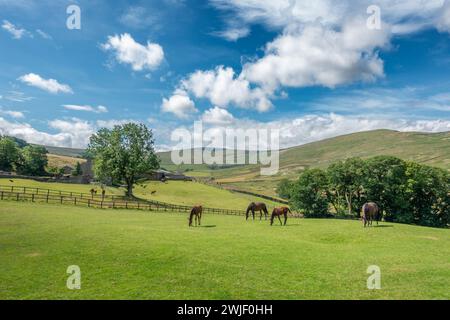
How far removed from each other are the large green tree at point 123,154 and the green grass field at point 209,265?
1490 inches

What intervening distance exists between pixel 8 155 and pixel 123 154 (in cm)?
5115

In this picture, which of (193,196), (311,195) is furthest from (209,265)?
(193,196)

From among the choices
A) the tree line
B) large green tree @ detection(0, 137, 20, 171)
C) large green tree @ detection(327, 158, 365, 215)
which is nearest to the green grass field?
the tree line

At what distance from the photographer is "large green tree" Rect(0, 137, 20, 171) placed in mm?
84312

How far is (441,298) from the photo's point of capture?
10.6 meters

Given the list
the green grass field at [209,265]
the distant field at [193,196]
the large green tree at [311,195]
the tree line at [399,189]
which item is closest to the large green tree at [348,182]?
the tree line at [399,189]

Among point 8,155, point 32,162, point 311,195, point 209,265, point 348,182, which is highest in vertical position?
point 8,155

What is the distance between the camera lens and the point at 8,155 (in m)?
85.3

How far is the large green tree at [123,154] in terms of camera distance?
58.2 meters

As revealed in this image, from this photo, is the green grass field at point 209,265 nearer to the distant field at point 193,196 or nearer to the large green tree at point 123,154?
the large green tree at point 123,154

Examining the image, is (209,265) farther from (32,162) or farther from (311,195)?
(32,162)

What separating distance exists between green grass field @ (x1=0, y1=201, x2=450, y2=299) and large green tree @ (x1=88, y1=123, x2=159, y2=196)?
3785 centimetres
